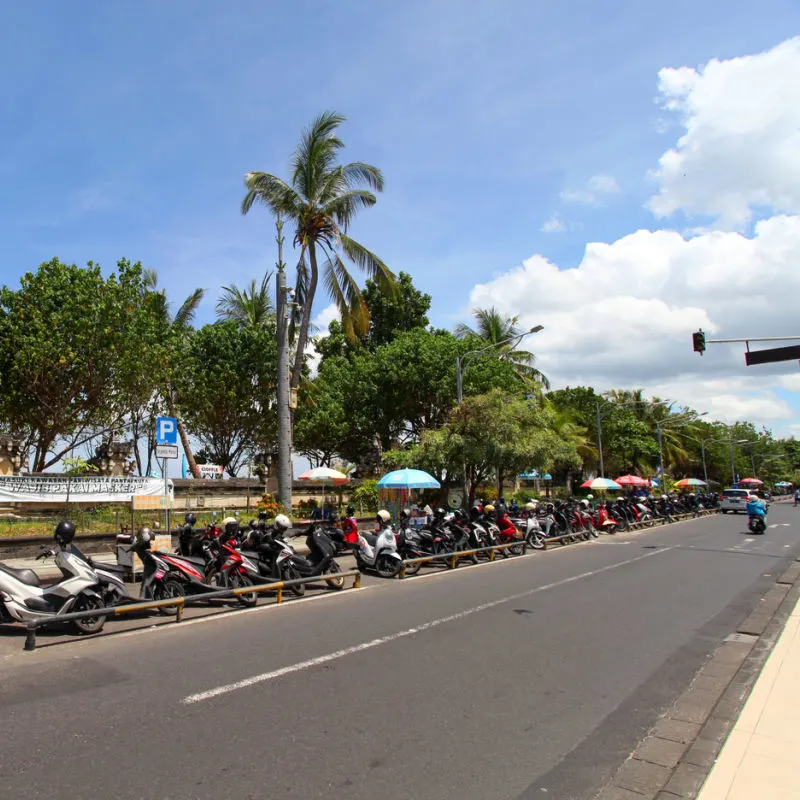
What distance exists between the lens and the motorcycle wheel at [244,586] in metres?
9.09

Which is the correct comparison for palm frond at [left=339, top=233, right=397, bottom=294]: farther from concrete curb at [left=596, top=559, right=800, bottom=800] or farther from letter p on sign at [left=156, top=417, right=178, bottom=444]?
concrete curb at [left=596, top=559, right=800, bottom=800]

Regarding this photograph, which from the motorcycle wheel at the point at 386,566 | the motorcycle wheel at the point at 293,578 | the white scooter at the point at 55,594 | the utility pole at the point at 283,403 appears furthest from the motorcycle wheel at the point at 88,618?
the utility pole at the point at 283,403

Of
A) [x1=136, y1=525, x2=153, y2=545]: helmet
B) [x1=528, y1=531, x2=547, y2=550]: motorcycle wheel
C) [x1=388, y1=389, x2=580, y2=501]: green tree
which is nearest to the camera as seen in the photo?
[x1=136, y1=525, x2=153, y2=545]: helmet

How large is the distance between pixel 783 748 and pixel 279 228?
17.2 meters

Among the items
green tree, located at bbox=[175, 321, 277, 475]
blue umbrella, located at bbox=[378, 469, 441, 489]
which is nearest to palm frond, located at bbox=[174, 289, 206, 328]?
green tree, located at bbox=[175, 321, 277, 475]

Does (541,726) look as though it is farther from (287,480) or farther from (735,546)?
(735,546)

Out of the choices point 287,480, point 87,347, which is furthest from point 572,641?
point 87,347

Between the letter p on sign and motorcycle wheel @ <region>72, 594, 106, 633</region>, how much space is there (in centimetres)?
522

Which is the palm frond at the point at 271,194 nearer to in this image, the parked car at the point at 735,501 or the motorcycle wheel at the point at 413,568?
the motorcycle wheel at the point at 413,568

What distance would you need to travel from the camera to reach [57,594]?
7.28m

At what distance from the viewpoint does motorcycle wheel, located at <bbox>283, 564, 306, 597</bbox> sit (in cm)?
998

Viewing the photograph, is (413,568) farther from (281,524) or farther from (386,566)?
(281,524)

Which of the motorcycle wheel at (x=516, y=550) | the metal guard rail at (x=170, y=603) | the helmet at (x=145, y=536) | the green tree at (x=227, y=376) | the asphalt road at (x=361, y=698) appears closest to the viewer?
the asphalt road at (x=361, y=698)

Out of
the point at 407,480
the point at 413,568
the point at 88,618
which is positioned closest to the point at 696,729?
the point at 88,618
